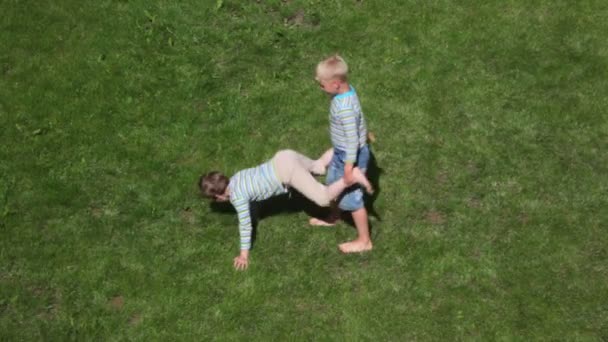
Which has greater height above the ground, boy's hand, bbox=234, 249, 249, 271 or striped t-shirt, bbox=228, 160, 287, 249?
striped t-shirt, bbox=228, 160, 287, 249

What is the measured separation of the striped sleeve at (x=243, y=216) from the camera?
741 centimetres

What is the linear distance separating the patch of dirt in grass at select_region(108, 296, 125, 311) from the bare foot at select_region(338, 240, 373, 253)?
8.15 feet

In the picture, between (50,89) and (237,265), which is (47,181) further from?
(237,265)

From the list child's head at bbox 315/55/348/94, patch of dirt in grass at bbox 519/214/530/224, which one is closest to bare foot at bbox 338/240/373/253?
patch of dirt in grass at bbox 519/214/530/224

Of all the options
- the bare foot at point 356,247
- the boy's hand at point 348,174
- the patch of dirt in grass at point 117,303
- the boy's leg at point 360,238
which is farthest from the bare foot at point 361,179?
the patch of dirt in grass at point 117,303

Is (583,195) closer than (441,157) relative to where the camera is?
Yes

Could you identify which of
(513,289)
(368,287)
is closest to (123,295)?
(368,287)

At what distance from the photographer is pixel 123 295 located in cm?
730

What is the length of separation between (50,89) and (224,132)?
103 inches

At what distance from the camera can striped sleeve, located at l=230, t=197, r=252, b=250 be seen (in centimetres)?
741

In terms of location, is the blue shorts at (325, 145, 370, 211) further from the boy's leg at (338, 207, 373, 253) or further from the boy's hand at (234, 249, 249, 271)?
the boy's hand at (234, 249, 249, 271)

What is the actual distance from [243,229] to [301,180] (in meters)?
0.84

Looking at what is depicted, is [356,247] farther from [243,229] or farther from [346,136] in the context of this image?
[346,136]

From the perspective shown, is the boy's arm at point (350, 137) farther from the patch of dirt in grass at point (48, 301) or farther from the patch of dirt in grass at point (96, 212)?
the patch of dirt in grass at point (48, 301)
